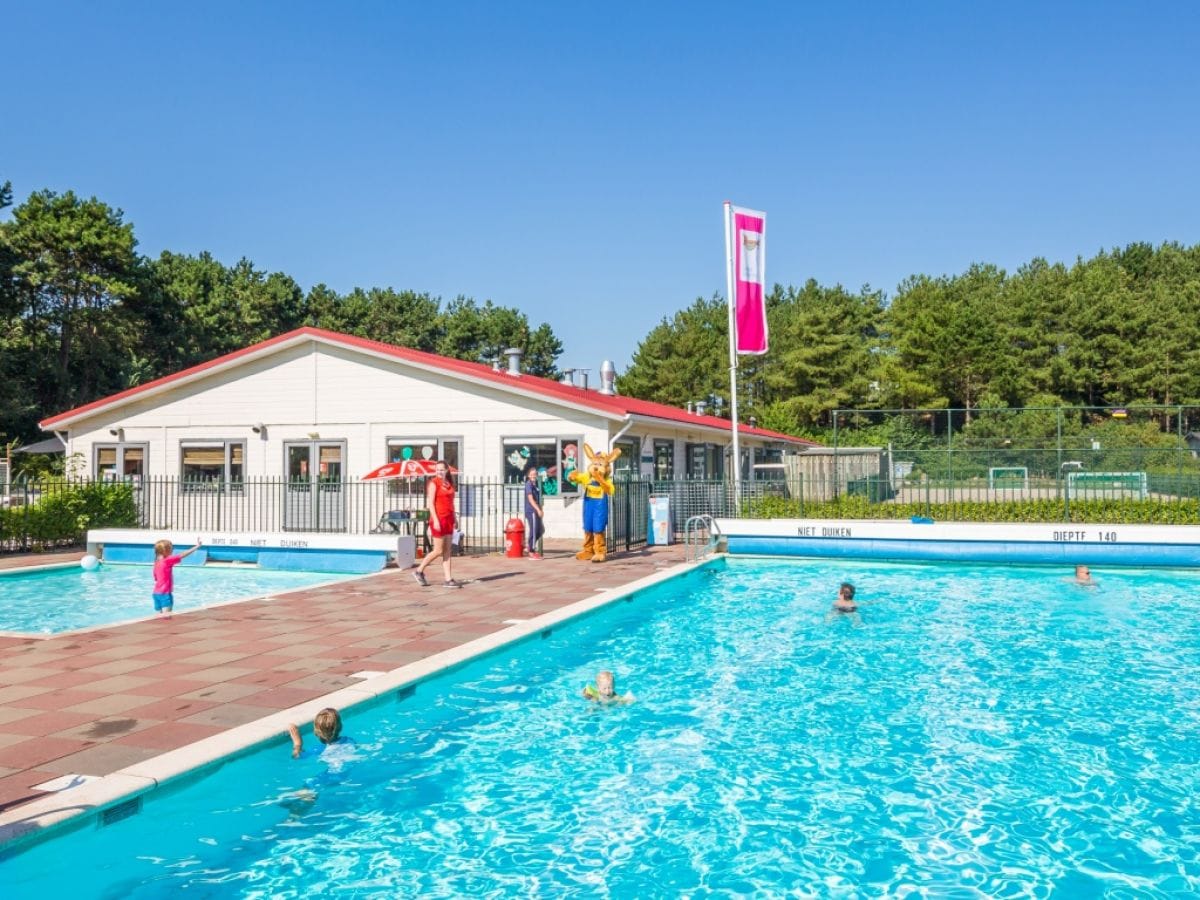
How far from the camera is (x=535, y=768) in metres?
6.35

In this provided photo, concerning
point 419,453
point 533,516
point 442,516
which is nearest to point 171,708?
point 442,516

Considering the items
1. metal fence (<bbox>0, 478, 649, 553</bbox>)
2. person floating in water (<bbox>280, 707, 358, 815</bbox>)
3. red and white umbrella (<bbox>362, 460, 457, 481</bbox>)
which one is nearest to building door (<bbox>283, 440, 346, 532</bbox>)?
metal fence (<bbox>0, 478, 649, 553</bbox>)

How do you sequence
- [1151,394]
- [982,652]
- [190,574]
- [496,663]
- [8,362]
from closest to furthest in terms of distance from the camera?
[496,663], [982,652], [190,574], [8,362], [1151,394]

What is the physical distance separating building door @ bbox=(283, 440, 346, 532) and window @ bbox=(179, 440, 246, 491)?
4.82ft

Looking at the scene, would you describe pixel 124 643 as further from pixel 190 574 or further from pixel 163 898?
pixel 190 574

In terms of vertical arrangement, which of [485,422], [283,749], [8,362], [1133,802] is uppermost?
[8,362]

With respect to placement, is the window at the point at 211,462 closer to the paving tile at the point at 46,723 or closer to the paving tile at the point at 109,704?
the paving tile at the point at 109,704

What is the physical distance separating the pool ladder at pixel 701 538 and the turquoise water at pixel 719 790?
6933 mm

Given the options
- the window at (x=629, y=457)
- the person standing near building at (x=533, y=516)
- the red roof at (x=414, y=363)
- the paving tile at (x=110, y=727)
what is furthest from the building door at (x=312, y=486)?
the paving tile at (x=110, y=727)

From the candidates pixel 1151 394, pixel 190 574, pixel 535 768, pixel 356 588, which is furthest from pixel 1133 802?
pixel 1151 394

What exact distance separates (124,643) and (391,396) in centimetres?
1361

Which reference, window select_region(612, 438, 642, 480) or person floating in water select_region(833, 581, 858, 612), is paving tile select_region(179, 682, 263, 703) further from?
window select_region(612, 438, 642, 480)

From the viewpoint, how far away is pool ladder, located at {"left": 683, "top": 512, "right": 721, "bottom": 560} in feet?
56.2

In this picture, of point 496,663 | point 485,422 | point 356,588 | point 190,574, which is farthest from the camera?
point 485,422
